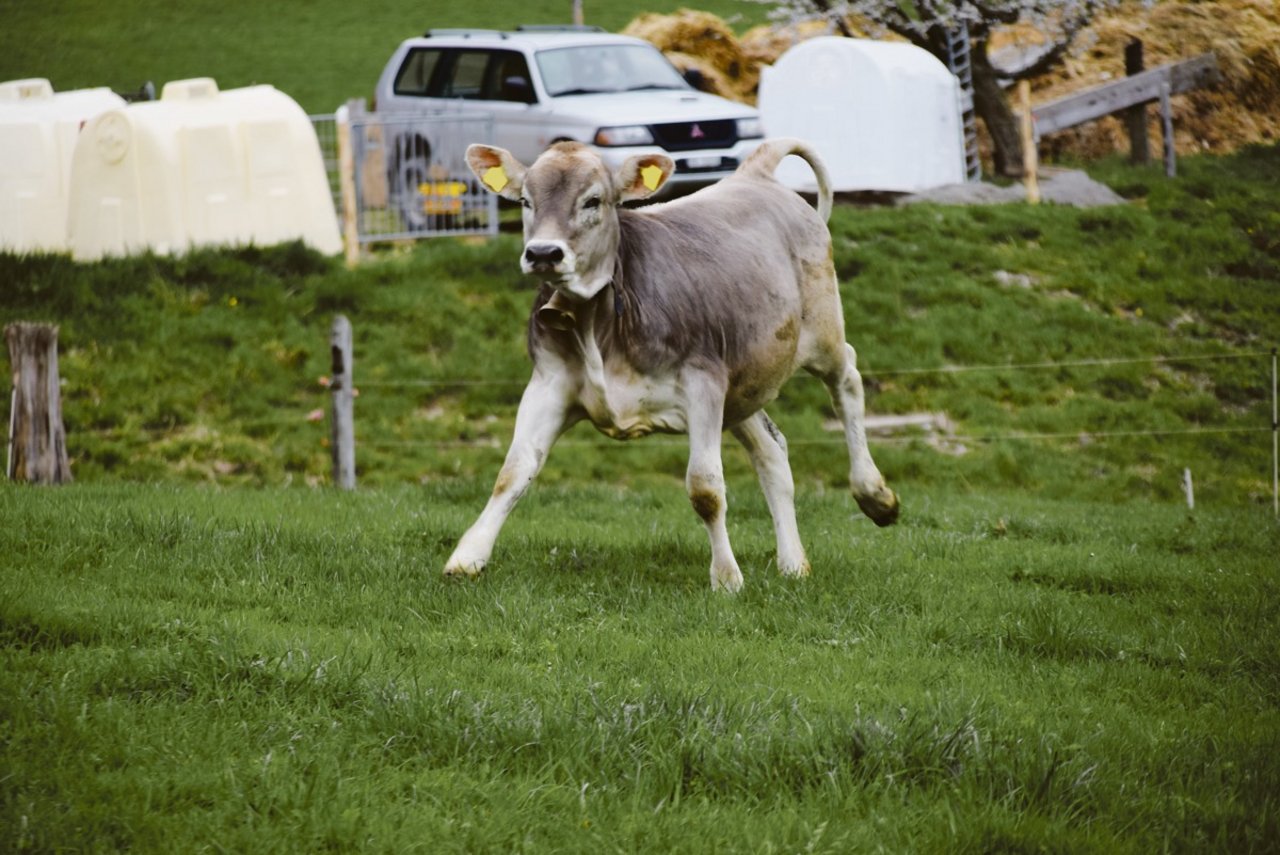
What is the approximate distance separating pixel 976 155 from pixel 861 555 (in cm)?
1680

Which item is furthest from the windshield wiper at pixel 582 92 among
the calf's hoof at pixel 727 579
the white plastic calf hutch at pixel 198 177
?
the calf's hoof at pixel 727 579

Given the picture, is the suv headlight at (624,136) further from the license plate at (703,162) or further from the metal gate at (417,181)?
the metal gate at (417,181)

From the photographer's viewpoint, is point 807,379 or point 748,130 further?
point 748,130

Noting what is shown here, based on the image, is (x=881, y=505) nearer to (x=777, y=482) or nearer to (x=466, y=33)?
(x=777, y=482)

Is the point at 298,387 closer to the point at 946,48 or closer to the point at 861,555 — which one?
the point at 861,555

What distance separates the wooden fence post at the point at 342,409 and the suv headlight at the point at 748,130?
8.68 metres

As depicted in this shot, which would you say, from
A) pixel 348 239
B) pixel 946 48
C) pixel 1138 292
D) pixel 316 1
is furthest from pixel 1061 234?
pixel 316 1

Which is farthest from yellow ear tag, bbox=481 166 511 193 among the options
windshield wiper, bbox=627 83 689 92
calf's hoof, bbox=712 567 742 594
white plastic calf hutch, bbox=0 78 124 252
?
windshield wiper, bbox=627 83 689 92

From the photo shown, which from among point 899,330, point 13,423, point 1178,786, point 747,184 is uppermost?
point 747,184

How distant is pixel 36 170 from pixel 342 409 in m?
8.29

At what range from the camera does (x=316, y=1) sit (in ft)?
131

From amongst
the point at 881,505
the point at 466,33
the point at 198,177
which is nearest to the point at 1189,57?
the point at 466,33

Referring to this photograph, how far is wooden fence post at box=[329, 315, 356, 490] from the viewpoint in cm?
1277

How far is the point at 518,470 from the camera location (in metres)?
7.07
